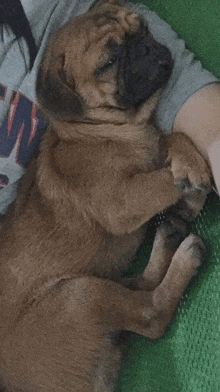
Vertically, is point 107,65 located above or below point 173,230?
above

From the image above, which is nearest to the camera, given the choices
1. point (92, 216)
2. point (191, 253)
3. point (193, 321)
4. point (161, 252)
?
point (193, 321)

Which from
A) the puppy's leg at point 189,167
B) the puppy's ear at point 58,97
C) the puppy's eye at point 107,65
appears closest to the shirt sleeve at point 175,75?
the puppy's leg at point 189,167

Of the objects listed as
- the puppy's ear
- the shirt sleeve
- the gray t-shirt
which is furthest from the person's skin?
the puppy's ear

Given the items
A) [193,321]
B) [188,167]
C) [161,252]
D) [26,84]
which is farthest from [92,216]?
[26,84]

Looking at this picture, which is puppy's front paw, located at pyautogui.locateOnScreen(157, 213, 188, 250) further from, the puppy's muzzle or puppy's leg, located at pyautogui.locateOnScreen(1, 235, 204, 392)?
the puppy's muzzle

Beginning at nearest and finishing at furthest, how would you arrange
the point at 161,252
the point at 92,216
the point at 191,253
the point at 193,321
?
the point at 193,321, the point at 191,253, the point at 92,216, the point at 161,252

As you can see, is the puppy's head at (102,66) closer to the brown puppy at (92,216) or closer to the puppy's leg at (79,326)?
the brown puppy at (92,216)

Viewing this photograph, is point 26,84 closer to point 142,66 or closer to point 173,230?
point 142,66
